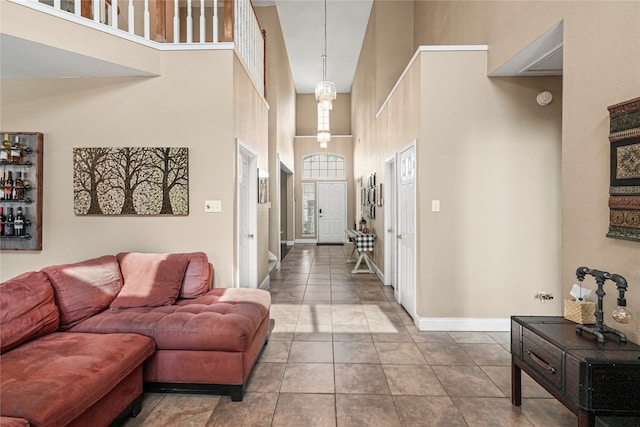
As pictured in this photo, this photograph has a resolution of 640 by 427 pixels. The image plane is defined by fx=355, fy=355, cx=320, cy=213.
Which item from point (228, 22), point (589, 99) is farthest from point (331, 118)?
point (589, 99)

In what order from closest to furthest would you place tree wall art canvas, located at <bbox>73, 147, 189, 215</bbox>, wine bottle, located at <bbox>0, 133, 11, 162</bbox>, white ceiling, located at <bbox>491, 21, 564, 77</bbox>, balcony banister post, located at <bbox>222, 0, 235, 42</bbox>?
white ceiling, located at <bbox>491, 21, 564, 77</bbox>
wine bottle, located at <bbox>0, 133, 11, 162</bbox>
tree wall art canvas, located at <bbox>73, 147, 189, 215</bbox>
balcony banister post, located at <bbox>222, 0, 235, 42</bbox>

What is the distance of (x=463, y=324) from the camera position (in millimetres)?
3729

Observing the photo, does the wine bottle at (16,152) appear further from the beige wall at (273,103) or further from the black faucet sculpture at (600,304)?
the black faucet sculpture at (600,304)

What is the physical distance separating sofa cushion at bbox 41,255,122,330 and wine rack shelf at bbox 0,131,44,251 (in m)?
1.09

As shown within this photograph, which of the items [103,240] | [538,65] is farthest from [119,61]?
[538,65]

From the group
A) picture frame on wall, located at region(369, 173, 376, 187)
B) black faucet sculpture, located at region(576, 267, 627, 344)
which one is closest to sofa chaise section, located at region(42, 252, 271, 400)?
black faucet sculpture, located at region(576, 267, 627, 344)

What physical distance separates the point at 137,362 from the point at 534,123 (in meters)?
4.08

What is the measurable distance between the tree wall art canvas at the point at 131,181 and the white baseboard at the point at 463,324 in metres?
2.74

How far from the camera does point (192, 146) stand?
→ 11.6ft

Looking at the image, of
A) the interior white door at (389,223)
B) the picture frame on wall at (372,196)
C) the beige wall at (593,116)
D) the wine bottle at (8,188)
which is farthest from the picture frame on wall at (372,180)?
the wine bottle at (8,188)

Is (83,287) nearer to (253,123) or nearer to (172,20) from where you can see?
(253,123)

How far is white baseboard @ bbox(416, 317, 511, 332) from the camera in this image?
146 inches

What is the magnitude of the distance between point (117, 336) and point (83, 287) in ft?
2.16

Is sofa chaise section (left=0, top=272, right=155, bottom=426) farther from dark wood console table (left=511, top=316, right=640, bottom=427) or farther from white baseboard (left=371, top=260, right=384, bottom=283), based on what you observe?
white baseboard (left=371, top=260, right=384, bottom=283)
